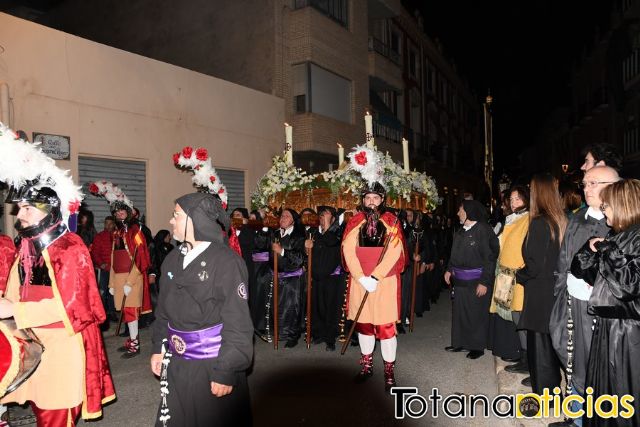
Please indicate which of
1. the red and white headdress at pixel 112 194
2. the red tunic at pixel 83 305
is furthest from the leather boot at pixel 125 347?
the red tunic at pixel 83 305

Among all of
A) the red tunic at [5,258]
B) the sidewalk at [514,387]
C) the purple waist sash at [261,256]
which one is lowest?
the sidewalk at [514,387]

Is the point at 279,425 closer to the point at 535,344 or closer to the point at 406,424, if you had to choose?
the point at 406,424

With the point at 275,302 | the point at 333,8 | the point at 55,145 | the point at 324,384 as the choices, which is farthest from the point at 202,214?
the point at 333,8

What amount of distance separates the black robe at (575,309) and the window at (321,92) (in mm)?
12301

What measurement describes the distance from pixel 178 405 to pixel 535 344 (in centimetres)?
330

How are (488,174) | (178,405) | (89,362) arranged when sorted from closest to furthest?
1. (178,405)
2. (89,362)
3. (488,174)

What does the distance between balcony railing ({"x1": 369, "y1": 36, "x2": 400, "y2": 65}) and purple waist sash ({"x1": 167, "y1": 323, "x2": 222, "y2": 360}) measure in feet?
57.7

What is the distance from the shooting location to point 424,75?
27.6 metres

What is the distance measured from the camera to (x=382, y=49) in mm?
20312

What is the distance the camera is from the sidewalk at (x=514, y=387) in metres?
4.37

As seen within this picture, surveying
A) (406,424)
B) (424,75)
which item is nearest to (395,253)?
(406,424)

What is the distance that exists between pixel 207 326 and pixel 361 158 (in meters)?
4.27

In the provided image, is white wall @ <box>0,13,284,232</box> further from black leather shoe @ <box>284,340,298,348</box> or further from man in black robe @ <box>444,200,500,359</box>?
man in black robe @ <box>444,200,500,359</box>

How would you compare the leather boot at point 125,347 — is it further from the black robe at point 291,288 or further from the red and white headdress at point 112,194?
the black robe at point 291,288
